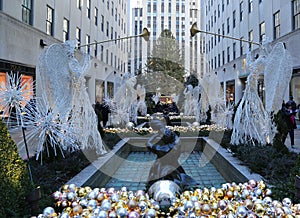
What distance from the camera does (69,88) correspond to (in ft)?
21.9

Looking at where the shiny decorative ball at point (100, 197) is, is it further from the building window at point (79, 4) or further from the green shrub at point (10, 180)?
the building window at point (79, 4)

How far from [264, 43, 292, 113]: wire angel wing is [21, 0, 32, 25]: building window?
13432 millimetres

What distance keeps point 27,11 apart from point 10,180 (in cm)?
1492

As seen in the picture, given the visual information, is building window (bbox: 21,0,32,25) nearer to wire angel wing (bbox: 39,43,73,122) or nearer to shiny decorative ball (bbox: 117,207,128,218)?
wire angel wing (bbox: 39,43,73,122)

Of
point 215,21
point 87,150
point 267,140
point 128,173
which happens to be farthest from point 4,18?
point 215,21

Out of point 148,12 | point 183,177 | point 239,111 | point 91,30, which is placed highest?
point 148,12

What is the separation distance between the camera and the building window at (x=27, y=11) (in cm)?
1441

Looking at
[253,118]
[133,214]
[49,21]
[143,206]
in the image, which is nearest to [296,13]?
[253,118]

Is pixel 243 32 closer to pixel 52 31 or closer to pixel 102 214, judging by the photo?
pixel 52 31

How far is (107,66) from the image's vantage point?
32.3 m

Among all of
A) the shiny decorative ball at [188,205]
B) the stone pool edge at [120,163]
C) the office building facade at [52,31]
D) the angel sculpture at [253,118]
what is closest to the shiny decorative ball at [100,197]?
the shiny decorative ball at [188,205]

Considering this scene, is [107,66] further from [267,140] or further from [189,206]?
[189,206]

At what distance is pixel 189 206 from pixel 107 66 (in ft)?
102

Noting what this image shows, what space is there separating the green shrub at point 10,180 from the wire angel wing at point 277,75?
6109 millimetres
